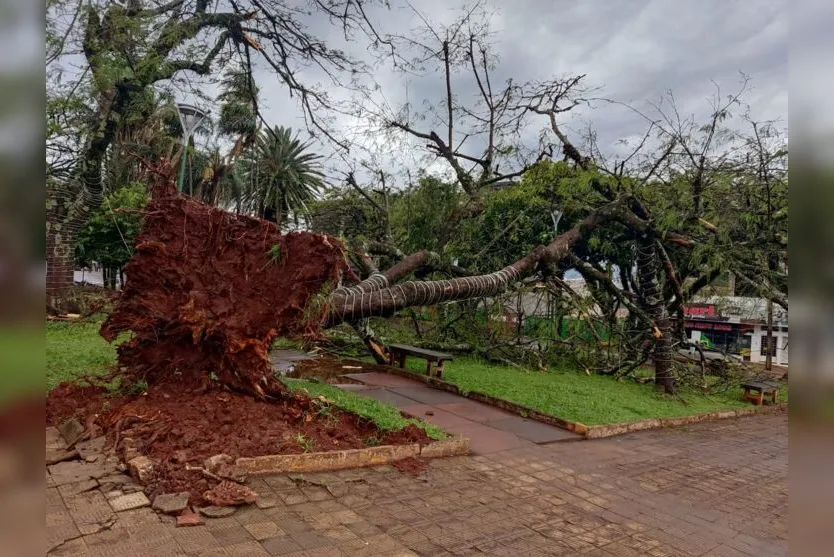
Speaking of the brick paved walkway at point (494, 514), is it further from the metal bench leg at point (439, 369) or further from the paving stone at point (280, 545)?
the metal bench leg at point (439, 369)

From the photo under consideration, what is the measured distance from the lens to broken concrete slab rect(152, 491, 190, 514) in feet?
11.8

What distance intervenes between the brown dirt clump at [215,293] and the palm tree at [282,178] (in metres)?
18.1

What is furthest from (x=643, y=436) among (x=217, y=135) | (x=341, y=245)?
(x=217, y=135)

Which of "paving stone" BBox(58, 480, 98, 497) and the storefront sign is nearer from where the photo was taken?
"paving stone" BBox(58, 480, 98, 497)

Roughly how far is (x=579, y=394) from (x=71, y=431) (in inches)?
291

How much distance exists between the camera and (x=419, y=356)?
10000 mm

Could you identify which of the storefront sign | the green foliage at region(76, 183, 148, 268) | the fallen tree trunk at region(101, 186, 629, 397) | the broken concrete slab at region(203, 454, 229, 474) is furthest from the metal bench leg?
the storefront sign

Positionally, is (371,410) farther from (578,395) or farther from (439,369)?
(578,395)

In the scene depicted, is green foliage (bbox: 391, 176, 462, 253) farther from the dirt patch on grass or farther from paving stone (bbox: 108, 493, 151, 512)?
paving stone (bbox: 108, 493, 151, 512)

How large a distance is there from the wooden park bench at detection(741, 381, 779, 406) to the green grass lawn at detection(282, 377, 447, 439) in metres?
7.71

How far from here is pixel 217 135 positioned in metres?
26.2

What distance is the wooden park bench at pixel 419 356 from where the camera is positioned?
380 inches

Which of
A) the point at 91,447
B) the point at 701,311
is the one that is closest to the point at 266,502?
the point at 91,447
